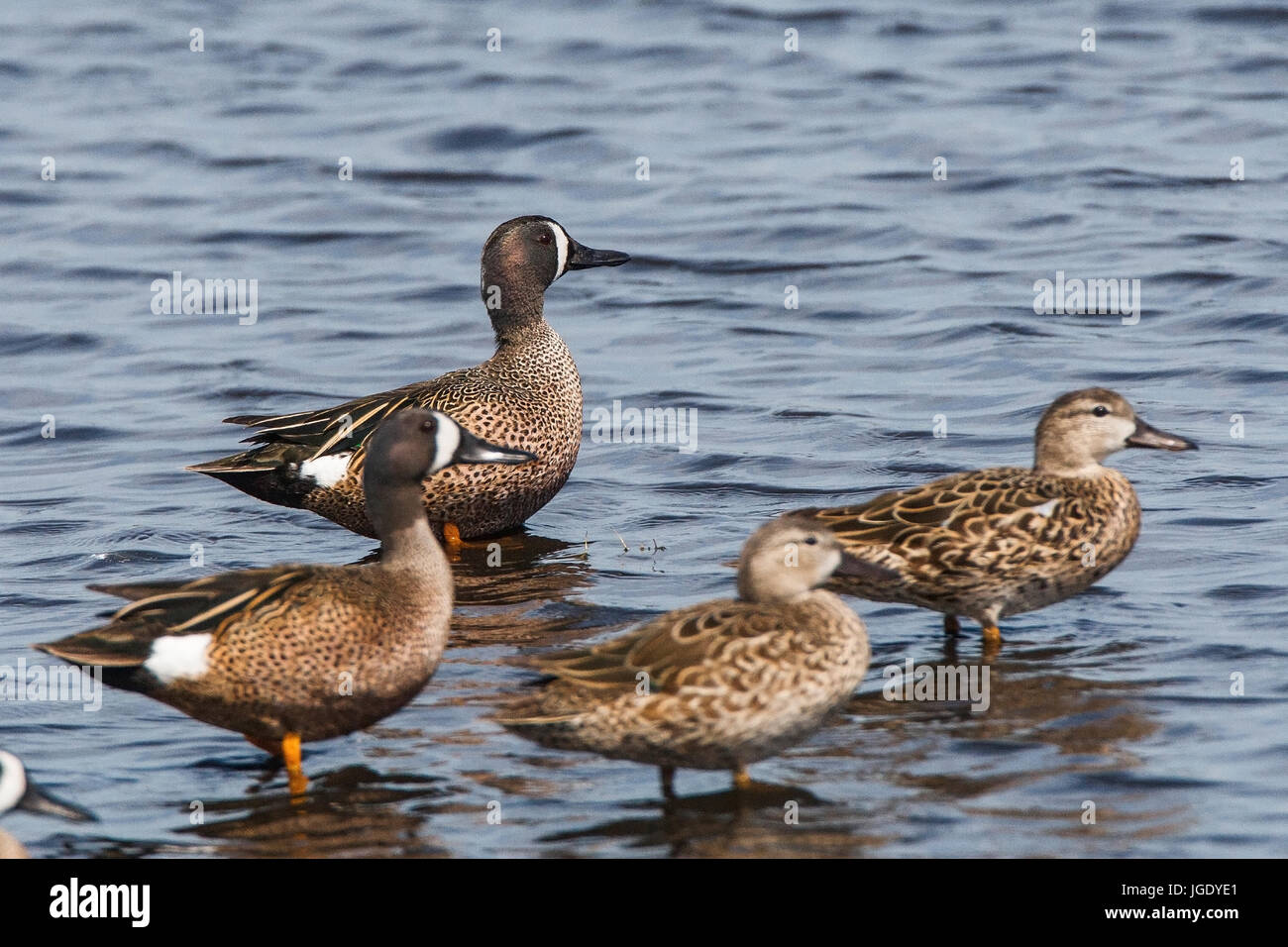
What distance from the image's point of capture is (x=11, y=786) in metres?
5.64

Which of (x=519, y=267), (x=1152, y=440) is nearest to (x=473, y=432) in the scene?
(x=519, y=267)

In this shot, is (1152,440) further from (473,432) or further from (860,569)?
(473,432)

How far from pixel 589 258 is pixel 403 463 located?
3905 mm

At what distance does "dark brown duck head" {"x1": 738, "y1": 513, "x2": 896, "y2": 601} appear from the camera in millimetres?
6277

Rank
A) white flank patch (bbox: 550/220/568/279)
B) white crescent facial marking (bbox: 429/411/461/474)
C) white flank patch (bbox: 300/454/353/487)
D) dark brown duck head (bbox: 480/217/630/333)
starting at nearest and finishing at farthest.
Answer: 1. white crescent facial marking (bbox: 429/411/461/474)
2. white flank patch (bbox: 300/454/353/487)
3. dark brown duck head (bbox: 480/217/630/333)
4. white flank patch (bbox: 550/220/568/279)

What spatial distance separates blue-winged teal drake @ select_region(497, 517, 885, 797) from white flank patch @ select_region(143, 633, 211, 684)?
1.03 metres

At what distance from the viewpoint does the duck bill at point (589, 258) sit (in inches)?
405

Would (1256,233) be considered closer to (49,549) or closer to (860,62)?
(860,62)

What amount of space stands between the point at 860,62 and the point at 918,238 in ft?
19.0

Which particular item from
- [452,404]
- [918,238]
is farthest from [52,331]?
[918,238]

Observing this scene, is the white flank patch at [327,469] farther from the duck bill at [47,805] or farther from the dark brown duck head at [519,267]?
the duck bill at [47,805]

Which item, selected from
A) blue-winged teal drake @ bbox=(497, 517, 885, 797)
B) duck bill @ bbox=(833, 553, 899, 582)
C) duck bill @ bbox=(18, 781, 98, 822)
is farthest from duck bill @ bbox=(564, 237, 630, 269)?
duck bill @ bbox=(18, 781, 98, 822)

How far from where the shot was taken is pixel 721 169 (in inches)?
690

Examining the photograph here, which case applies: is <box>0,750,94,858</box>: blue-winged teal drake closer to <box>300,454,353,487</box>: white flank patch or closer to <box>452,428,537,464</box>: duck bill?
<box>452,428,537,464</box>: duck bill
